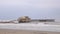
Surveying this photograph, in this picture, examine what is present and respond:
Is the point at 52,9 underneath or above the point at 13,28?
above

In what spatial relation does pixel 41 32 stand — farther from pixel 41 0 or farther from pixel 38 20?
pixel 41 0

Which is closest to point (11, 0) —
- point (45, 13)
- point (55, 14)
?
point (45, 13)

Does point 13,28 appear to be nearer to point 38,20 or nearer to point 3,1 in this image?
point 38,20

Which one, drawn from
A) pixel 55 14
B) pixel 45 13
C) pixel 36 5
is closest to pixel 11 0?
pixel 36 5

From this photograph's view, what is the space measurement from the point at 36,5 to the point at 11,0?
0.31 metres

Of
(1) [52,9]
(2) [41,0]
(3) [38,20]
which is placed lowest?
(3) [38,20]

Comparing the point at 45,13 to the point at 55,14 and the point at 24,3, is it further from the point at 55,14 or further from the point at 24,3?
the point at 24,3

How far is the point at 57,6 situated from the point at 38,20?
0.88 ft

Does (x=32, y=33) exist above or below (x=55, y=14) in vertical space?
below

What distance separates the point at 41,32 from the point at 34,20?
13.9 inches

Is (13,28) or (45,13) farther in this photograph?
(45,13)

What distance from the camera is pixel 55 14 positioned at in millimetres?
1180

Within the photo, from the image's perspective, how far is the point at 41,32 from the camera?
85 cm

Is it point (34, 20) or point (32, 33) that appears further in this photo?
point (34, 20)
